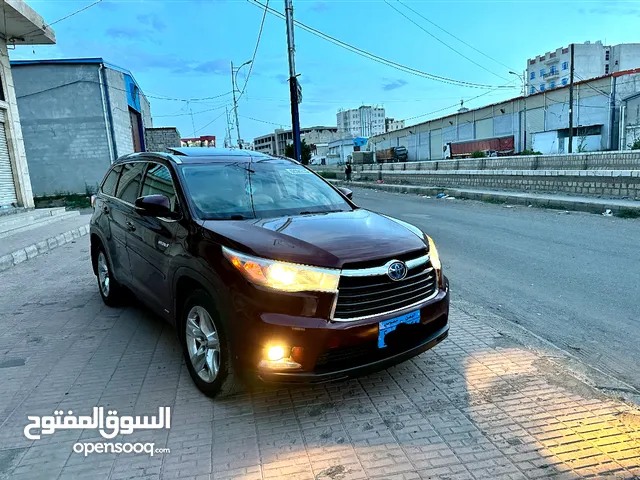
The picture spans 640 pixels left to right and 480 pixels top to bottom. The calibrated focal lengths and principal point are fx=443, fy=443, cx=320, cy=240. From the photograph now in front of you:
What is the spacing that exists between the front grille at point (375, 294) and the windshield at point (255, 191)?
1.12 m

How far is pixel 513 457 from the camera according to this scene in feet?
8.12

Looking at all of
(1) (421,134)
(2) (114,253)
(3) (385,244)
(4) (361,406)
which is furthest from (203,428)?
(1) (421,134)

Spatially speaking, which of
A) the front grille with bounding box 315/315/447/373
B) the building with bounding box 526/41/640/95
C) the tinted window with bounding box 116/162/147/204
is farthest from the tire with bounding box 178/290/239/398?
the building with bounding box 526/41/640/95

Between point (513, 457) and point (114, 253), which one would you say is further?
point (114, 253)

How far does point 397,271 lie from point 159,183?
7.94ft

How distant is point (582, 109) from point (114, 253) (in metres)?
47.4

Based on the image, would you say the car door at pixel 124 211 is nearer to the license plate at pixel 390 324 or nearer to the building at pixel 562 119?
the license plate at pixel 390 324

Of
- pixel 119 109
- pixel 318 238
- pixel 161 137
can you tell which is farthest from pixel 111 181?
pixel 161 137

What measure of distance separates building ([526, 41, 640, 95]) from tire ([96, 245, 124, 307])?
65172mm

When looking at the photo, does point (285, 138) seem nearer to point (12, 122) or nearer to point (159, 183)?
point (12, 122)

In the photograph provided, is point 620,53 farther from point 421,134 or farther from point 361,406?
point 361,406

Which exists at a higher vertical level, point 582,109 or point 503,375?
point 582,109

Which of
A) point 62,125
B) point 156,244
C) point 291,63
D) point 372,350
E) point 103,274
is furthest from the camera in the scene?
point 62,125

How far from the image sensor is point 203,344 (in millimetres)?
3217
